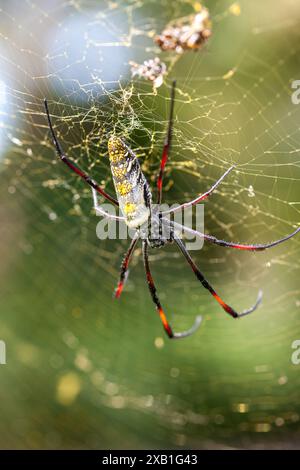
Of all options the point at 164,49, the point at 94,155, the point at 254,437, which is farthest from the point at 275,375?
the point at 164,49

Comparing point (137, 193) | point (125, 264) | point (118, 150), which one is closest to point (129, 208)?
point (137, 193)

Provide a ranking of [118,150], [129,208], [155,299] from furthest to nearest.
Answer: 1. [155,299]
2. [129,208]
3. [118,150]

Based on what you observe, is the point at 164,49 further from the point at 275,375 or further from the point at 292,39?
the point at 275,375

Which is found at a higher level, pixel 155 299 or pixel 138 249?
pixel 138 249

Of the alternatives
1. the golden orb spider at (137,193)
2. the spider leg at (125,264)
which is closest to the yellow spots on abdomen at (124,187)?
the golden orb spider at (137,193)

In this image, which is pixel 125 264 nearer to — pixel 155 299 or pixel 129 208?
pixel 155 299

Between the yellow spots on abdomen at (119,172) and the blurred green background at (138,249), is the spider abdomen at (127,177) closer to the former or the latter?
the yellow spots on abdomen at (119,172)

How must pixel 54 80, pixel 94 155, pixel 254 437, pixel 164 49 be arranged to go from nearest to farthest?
pixel 164 49 < pixel 54 80 < pixel 94 155 < pixel 254 437

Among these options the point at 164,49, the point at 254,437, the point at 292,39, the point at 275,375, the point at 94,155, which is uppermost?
the point at 292,39
